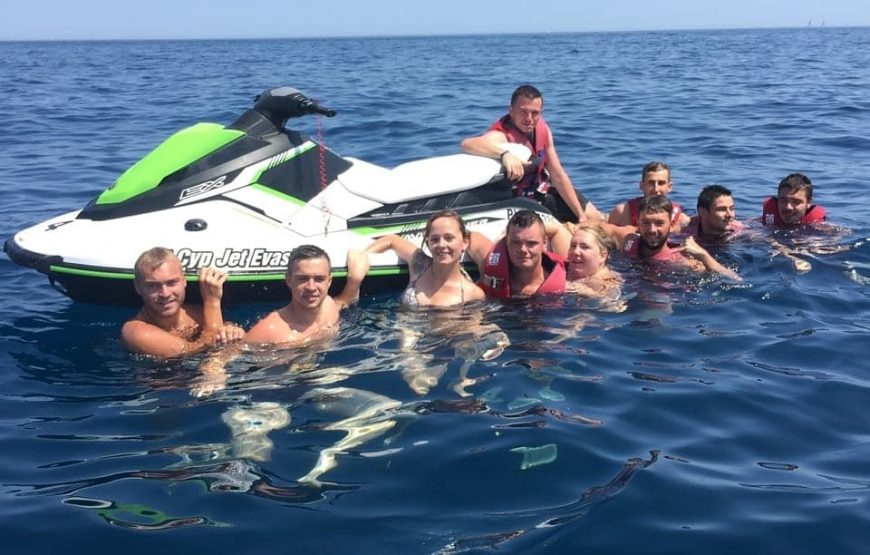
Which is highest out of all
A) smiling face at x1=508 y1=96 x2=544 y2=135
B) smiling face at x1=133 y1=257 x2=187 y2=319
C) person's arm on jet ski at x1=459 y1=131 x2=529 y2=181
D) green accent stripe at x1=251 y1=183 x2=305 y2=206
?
smiling face at x1=508 y1=96 x2=544 y2=135

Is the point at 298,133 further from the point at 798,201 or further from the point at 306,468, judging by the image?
the point at 798,201

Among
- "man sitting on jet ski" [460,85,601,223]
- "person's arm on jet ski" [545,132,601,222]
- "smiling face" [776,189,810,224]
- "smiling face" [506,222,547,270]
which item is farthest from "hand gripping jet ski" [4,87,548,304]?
"smiling face" [776,189,810,224]

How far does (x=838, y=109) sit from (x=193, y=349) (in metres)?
15.1

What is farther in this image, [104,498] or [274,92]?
[274,92]

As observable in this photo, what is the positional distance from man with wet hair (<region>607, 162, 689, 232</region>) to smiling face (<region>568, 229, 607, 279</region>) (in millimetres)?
990

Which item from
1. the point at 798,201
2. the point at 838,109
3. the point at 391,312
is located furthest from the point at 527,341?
the point at 838,109

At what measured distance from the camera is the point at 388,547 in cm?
321

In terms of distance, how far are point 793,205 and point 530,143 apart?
2.44 meters

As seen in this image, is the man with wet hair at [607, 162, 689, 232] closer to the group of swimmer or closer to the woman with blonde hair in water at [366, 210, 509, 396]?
the group of swimmer

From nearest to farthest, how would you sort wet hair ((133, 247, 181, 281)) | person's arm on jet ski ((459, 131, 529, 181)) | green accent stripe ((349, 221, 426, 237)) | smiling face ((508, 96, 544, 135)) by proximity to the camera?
wet hair ((133, 247, 181, 281)), green accent stripe ((349, 221, 426, 237)), person's arm on jet ski ((459, 131, 529, 181)), smiling face ((508, 96, 544, 135))

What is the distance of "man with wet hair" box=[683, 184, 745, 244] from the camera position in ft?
23.7

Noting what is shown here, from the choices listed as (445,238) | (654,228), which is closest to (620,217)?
(654,228)

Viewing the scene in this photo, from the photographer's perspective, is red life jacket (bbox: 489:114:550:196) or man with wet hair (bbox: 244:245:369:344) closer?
man with wet hair (bbox: 244:245:369:344)

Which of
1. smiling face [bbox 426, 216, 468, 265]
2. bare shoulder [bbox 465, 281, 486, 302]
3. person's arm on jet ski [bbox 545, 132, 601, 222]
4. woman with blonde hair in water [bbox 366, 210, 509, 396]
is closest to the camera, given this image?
woman with blonde hair in water [bbox 366, 210, 509, 396]
